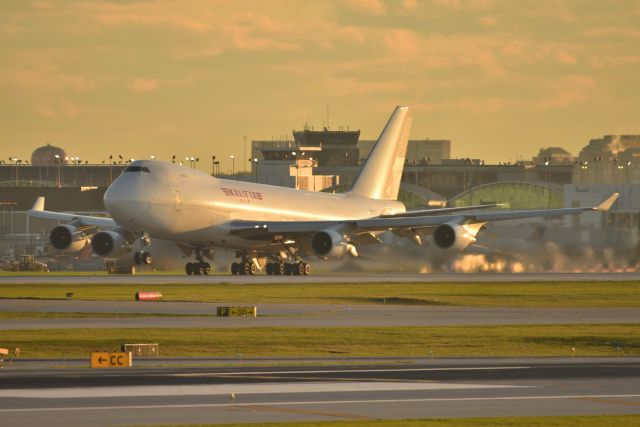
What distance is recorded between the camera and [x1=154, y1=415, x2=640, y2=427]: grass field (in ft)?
82.2

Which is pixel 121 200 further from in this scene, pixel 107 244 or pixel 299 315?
pixel 299 315

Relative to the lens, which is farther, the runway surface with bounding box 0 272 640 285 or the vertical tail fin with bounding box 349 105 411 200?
the vertical tail fin with bounding box 349 105 411 200

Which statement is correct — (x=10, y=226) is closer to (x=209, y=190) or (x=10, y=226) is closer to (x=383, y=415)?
(x=209, y=190)

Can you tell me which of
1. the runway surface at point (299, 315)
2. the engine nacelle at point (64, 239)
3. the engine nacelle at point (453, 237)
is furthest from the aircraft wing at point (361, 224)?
the runway surface at point (299, 315)

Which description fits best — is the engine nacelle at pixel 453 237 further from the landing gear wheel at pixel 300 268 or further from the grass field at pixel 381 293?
the landing gear wheel at pixel 300 268

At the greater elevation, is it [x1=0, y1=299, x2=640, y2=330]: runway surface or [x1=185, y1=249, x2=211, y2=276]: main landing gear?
[x1=185, y1=249, x2=211, y2=276]: main landing gear

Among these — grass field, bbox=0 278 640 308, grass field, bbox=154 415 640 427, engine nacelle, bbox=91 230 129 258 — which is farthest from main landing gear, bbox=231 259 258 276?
grass field, bbox=154 415 640 427

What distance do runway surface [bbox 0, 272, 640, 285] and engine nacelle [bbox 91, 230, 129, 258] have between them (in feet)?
9.40

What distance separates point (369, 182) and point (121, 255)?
800 inches

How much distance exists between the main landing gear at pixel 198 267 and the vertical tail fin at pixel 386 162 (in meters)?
15.8

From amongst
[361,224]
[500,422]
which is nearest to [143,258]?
[361,224]

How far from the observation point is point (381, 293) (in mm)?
68625

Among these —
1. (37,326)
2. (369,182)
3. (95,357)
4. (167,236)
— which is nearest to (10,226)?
(369,182)

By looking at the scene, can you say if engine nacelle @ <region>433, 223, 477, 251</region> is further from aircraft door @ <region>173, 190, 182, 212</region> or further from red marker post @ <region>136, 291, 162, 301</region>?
red marker post @ <region>136, 291, 162, 301</region>
